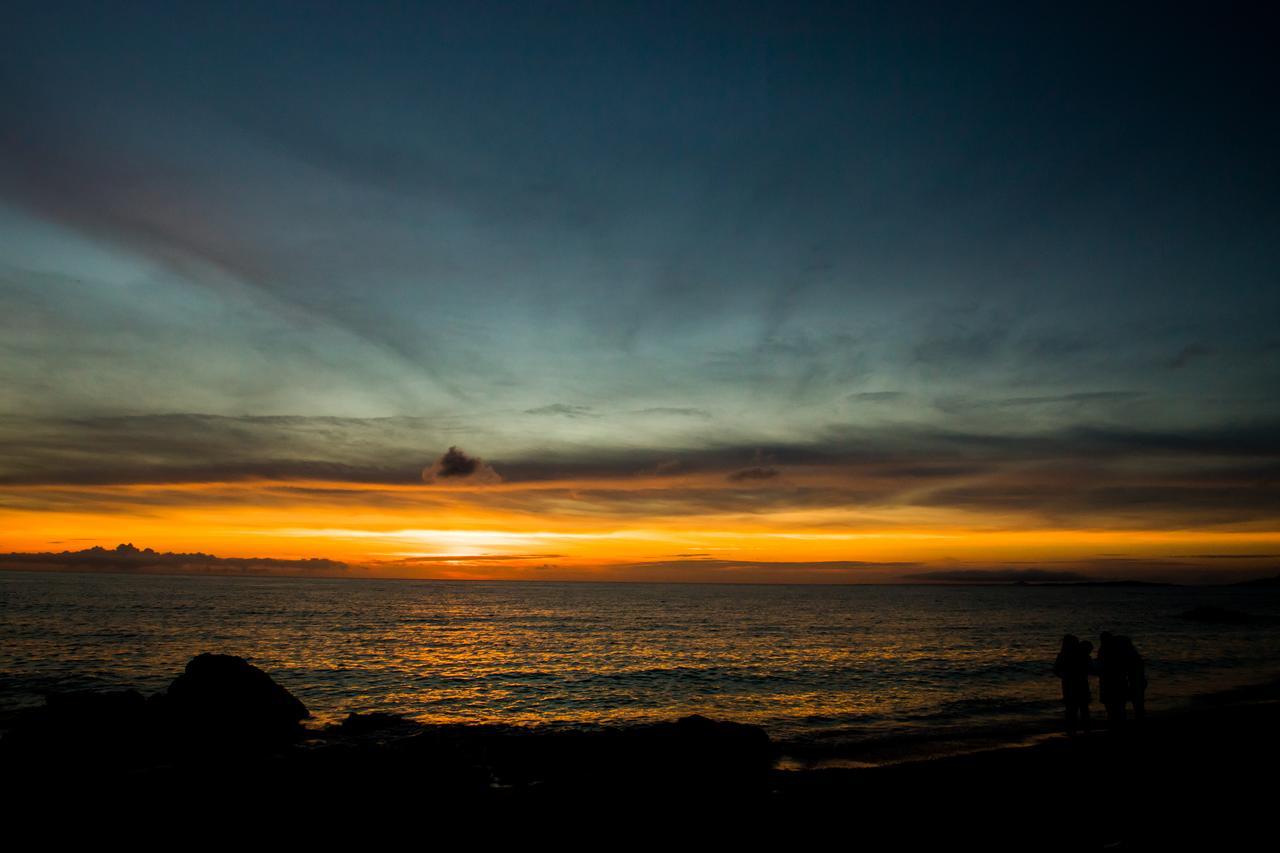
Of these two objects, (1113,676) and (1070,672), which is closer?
(1113,676)

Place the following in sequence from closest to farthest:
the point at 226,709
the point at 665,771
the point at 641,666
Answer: the point at 665,771, the point at 226,709, the point at 641,666

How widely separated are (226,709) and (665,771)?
1882 cm

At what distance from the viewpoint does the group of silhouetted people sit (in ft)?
73.9

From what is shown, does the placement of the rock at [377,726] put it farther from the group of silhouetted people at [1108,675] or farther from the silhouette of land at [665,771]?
the group of silhouetted people at [1108,675]

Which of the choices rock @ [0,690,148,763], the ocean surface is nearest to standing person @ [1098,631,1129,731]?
the ocean surface

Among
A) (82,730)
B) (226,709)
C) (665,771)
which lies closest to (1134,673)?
(665,771)

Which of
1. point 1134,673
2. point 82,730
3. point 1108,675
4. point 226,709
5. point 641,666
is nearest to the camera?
point 1108,675

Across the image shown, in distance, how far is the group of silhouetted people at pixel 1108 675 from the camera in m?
22.5

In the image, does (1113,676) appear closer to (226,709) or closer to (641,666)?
(226,709)

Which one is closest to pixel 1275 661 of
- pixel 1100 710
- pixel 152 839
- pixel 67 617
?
pixel 1100 710

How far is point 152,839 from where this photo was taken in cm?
1511

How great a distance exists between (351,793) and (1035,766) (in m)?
19.2

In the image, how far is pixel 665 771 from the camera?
19672 millimetres

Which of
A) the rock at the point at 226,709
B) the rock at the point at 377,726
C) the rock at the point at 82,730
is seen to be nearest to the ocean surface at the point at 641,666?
the rock at the point at 377,726
